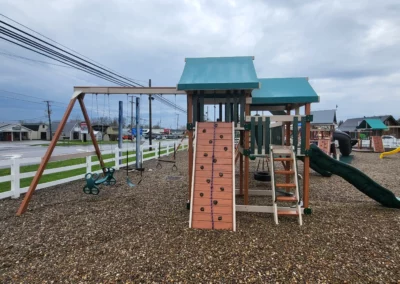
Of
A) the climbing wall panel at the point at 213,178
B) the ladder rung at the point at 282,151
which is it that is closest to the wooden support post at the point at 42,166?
the climbing wall panel at the point at 213,178

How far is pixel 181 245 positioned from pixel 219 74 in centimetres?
333

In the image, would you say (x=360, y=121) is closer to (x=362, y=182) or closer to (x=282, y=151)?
(x=362, y=182)

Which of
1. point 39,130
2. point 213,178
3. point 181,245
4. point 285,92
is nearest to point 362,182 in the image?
point 285,92

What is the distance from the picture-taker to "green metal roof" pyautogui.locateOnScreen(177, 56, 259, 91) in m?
4.57

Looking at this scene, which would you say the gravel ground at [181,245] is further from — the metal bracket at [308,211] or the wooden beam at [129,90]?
the wooden beam at [129,90]

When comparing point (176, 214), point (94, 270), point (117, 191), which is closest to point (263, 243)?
point (176, 214)

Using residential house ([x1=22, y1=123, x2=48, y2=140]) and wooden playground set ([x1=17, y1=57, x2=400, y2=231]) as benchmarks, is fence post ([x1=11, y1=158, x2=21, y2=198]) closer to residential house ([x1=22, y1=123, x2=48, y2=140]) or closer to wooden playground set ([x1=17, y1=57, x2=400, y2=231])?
wooden playground set ([x1=17, y1=57, x2=400, y2=231])

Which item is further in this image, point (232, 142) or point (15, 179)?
point (15, 179)

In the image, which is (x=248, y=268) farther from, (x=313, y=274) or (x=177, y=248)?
(x=177, y=248)

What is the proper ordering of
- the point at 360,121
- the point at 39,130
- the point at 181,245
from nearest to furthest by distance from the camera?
the point at 181,245 < the point at 360,121 < the point at 39,130

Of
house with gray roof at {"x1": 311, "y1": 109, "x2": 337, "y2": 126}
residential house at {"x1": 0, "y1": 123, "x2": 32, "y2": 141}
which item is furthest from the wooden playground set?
residential house at {"x1": 0, "y1": 123, "x2": 32, "y2": 141}

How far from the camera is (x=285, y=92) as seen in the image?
5059 mm

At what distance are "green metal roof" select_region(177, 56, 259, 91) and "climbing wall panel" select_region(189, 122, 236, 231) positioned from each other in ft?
2.61

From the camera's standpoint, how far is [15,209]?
495 centimetres
